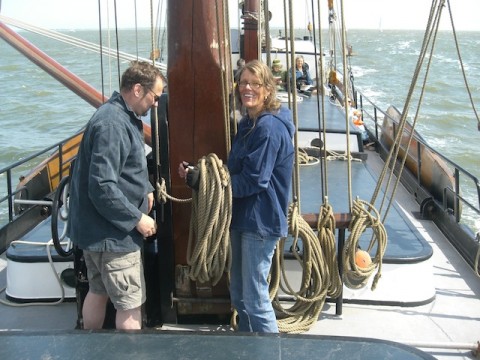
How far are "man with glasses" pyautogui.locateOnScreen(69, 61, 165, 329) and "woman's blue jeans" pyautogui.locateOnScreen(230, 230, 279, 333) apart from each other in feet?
1.67

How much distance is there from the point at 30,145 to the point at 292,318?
14.5 m

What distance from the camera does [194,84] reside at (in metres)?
3.13

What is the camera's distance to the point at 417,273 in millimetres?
3855

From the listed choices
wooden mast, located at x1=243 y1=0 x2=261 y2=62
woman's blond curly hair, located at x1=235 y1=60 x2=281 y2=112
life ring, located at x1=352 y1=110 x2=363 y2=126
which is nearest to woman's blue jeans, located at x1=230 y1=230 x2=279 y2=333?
woman's blond curly hair, located at x1=235 y1=60 x2=281 y2=112

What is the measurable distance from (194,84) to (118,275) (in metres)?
1.13

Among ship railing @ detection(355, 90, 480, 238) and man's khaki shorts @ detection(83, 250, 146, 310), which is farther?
ship railing @ detection(355, 90, 480, 238)

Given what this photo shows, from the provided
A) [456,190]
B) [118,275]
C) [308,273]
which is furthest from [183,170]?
[456,190]

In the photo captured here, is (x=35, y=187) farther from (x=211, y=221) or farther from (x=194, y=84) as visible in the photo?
(x=211, y=221)

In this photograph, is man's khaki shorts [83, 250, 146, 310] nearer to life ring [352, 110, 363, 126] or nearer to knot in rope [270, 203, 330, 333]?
knot in rope [270, 203, 330, 333]

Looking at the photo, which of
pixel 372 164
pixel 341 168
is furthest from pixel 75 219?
pixel 372 164

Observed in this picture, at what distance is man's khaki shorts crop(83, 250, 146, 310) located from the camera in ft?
9.23

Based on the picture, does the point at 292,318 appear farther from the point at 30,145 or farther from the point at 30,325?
the point at 30,145

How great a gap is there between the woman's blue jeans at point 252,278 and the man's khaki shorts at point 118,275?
53 centimetres

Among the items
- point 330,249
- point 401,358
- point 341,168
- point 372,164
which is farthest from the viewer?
point 372,164
